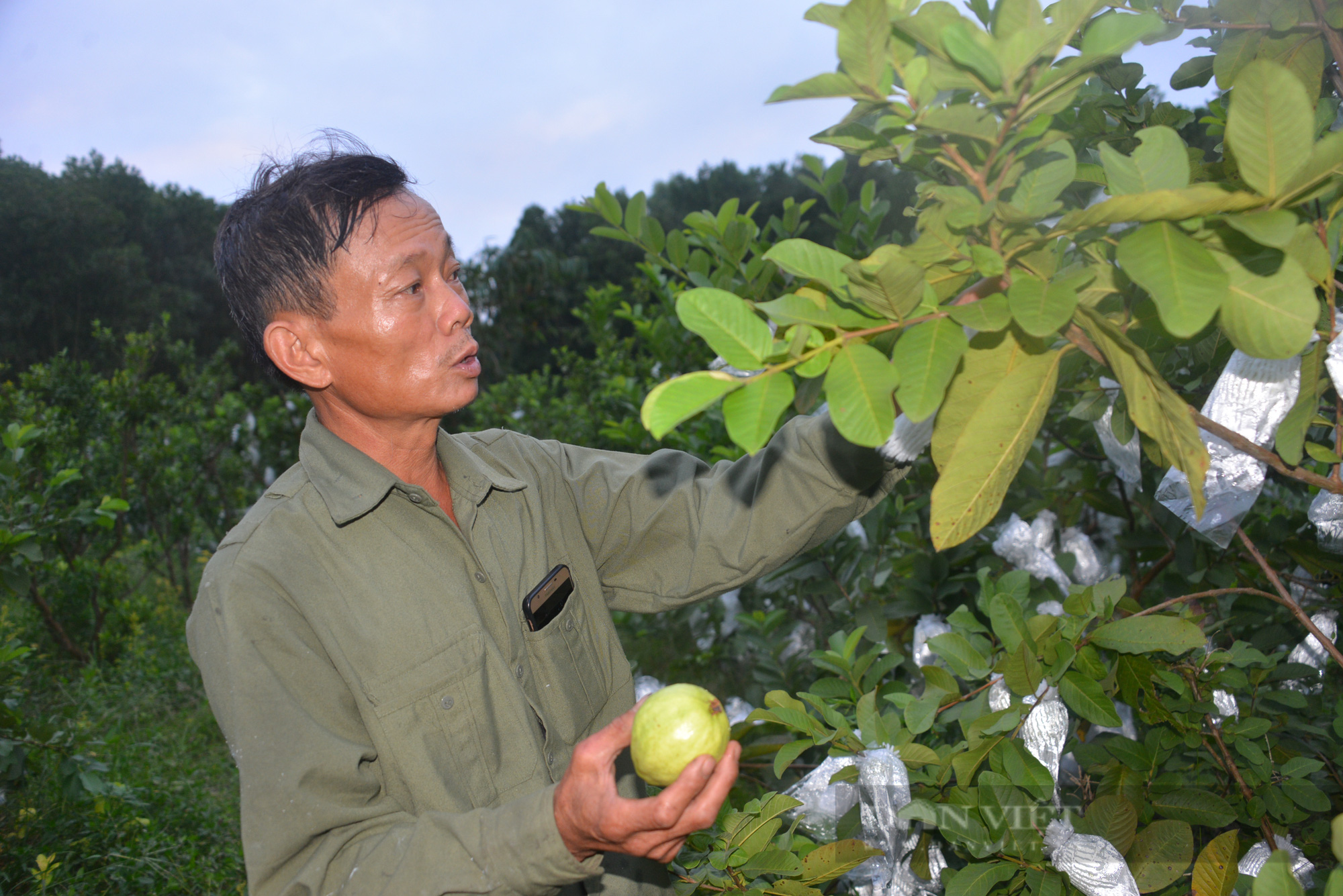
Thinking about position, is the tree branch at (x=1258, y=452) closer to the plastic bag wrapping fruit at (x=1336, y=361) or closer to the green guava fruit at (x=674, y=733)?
the plastic bag wrapping fruit at (x=1336, y=361)

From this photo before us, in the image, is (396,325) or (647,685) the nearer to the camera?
(396,325)

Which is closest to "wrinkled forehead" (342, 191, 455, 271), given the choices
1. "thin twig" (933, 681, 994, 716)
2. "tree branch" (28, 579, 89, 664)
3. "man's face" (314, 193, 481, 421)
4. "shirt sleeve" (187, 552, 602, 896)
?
"man's face" (314, 193, 481, 421)

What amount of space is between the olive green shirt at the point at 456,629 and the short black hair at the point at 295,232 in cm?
24

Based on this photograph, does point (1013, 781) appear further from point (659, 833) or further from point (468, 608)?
point (468, 608)

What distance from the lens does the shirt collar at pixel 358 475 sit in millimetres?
1372

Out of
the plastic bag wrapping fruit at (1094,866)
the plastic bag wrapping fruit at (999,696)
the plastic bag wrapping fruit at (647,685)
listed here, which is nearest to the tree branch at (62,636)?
the plastic bag wrapping fruit at (647,685)

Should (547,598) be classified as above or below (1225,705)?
above

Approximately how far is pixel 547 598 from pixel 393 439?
1.29 feet

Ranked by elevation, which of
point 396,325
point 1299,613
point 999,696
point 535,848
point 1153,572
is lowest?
point 1153,572

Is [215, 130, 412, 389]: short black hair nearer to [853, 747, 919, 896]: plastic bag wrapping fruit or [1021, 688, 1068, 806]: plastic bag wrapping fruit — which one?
[853, 747, 919, 896]: plastic bag wrapping fruit

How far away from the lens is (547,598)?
1.49 m

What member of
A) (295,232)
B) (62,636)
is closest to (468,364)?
(295,232)

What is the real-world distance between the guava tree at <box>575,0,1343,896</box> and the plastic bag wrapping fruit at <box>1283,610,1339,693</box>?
21mm

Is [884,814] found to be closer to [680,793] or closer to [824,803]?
[824,803]
